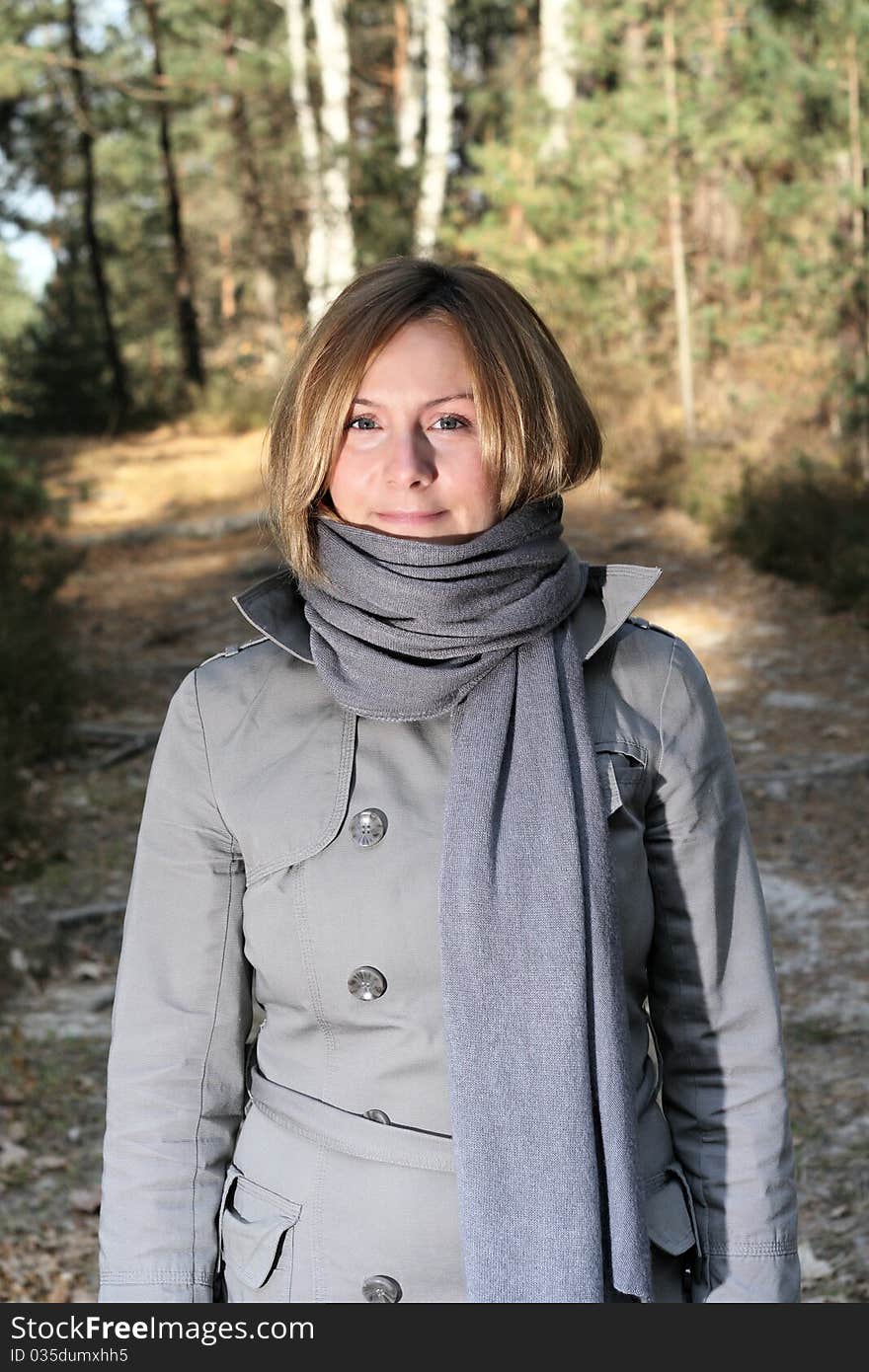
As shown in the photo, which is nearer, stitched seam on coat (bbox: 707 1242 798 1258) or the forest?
stitched seam on coat (bbox: 707 1242 798 1258)

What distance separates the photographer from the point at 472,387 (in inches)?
77.5

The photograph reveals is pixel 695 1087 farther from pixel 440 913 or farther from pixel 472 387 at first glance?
pixel 472 387

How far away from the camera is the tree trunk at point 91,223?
22516 mm

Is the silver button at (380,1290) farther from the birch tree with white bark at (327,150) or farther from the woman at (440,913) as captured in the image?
the birch tree with white bark at (327,150)

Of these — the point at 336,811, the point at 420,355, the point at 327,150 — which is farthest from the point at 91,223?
the point at 336,811

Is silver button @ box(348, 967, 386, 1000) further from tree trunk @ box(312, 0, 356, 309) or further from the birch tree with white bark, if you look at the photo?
tree trunk @ box(312, 0, 356, 309)

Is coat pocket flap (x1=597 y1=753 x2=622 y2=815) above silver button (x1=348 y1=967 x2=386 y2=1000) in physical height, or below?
above

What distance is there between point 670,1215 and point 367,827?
661mm

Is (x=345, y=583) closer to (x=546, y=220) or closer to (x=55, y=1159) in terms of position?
(x=55, y=1159)

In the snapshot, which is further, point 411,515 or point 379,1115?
point 411,515

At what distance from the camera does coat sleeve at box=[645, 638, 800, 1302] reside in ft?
6.25

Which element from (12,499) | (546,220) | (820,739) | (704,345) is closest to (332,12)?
(546,220)

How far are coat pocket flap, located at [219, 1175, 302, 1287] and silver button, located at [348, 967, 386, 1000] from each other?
0.97 ft

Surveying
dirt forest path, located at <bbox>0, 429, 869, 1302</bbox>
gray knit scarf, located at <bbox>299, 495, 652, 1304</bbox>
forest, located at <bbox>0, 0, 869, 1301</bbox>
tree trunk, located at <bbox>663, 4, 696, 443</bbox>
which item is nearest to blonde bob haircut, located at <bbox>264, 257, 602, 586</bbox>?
gray knit scarf, located at <bbox>299, 495, 652, 1304</bbox>
